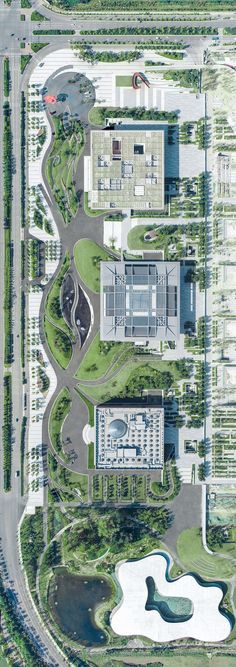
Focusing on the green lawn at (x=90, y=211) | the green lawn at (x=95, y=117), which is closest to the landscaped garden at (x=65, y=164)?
the green lawn at (x=90, y=211)

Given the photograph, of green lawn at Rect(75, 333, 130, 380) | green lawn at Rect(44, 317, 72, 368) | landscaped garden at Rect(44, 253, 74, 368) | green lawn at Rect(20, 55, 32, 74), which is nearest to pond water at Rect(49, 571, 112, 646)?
green lawn at Rect(75, 333, 130, 380)

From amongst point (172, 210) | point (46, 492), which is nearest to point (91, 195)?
point (172, 210)

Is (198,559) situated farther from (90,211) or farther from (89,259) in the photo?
(90,211)

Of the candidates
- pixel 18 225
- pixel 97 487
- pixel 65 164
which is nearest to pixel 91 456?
pixel 97 487

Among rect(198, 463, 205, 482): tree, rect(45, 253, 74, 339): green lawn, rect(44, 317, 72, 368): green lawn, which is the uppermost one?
rect(45, 253, 74, 339): green lawn

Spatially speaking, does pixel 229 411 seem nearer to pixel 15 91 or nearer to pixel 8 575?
pixel 8 575

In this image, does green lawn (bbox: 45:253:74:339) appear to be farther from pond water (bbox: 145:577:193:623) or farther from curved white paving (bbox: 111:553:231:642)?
pond water (bbox: 145:577:193:623)

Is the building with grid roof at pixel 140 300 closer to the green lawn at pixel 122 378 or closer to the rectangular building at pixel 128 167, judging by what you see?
the green lawn at pixel 122 378
